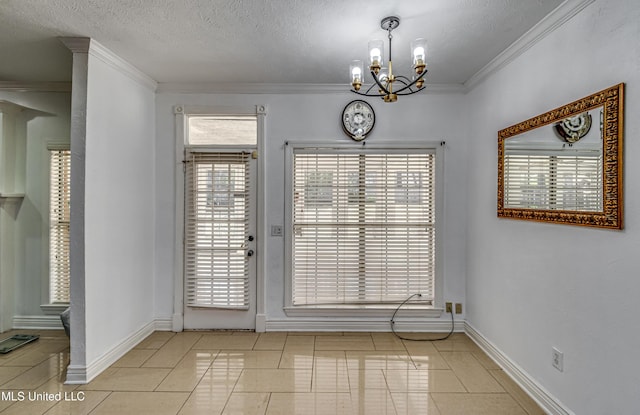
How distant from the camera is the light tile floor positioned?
2309 millimetres

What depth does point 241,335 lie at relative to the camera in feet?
11.5

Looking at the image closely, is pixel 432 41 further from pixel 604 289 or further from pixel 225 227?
pixel 225 227

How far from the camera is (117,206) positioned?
9.84 feet

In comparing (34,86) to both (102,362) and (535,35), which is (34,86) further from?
(535,35)

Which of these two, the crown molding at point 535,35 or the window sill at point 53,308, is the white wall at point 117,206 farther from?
the crown molding at point 535,35

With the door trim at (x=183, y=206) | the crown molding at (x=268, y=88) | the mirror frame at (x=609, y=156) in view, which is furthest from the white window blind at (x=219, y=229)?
the mirror frame at (x=609, y=156)

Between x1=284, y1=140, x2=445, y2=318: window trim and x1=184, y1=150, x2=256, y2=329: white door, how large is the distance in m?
0.35

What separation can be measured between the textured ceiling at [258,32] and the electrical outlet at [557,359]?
7.01 feet

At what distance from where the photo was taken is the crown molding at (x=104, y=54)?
2.60 meters

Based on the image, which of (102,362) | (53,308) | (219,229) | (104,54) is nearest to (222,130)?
(219,229)

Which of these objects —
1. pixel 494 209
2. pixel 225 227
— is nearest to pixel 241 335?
pixel 225 227

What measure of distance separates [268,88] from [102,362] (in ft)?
9.34

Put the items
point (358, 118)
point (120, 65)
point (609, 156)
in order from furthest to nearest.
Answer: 1. point (358, 118)
2. point (120, 65)
3. point (609, 156)

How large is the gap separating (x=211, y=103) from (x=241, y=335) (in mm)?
2395
